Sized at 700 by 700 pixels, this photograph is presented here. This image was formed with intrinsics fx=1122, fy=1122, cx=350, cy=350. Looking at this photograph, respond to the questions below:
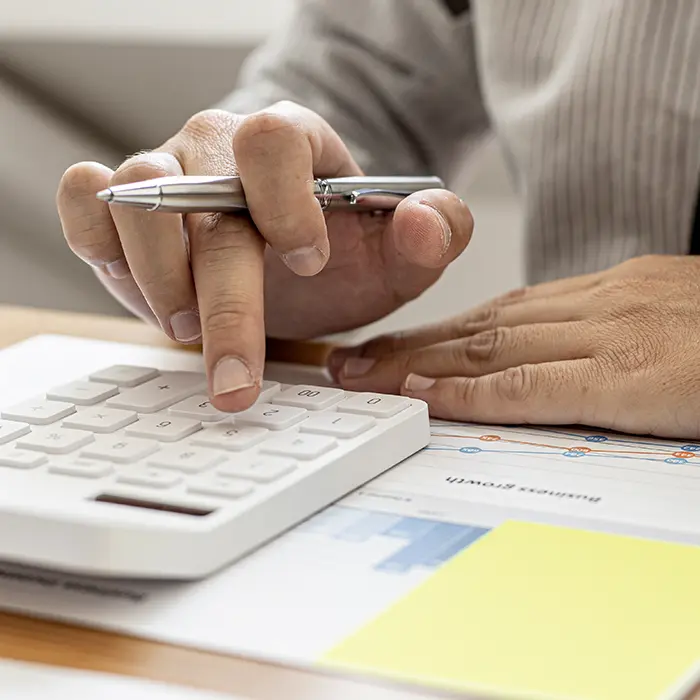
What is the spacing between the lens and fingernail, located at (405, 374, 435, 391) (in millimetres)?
569

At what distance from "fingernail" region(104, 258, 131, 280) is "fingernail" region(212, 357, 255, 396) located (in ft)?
0.41

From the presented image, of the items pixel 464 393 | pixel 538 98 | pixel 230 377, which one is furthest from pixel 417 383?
pixel 538 98

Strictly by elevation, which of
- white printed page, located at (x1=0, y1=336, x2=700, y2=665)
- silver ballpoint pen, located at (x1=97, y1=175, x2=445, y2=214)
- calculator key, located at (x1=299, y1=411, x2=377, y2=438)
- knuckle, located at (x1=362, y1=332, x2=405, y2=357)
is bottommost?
white printed page, located at (x1=0, y1=336, x2=700, y2=665)

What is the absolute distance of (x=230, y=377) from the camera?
1.55ft

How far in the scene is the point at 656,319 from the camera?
0.57 metres

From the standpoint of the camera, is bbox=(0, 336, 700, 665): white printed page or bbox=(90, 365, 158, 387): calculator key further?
bbox=(90, 365, 158, 387): calculator key

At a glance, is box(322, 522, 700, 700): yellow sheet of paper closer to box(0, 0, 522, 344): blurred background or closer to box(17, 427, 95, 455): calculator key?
box(17, 427, 95, 455): calculator key

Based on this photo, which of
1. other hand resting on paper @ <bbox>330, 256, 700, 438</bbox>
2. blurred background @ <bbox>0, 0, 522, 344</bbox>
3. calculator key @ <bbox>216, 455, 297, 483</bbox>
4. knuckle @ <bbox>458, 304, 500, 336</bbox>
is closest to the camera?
calculator key @ <bbox>216, 455, 297, 483</bbox>

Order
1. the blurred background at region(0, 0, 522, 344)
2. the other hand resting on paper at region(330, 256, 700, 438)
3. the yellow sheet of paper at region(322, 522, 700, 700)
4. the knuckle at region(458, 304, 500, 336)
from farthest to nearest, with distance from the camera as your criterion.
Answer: the blurred background at region(0, 0, 522, 344), the knuckle at region(458, 304, 500, 336), the other hand resting on paper at region(330, 256, 700, 438), the yellow sheet of paper at region(322, 522, 700, 700)

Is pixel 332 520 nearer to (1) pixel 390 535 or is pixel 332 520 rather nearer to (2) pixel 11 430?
(1) pixel 390 535

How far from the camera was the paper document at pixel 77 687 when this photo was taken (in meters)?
0.31

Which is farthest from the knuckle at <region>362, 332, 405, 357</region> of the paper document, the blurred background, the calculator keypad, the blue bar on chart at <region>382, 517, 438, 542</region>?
the blurred background

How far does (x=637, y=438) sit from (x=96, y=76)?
1333mm

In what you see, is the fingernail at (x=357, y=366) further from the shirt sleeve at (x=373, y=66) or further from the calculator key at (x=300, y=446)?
the shirt sleeve at (x=373, y=66)
